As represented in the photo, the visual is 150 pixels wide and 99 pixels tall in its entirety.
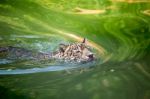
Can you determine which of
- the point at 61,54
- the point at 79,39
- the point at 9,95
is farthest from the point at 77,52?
the point at 9,95

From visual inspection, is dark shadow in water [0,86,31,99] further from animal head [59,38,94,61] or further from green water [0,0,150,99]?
animal head [59,38,94,61]

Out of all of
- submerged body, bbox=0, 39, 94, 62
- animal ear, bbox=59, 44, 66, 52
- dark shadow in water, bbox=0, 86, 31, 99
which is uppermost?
animal ear, bbox=59, 44, 66, 52

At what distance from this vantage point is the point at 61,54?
8.61 feet

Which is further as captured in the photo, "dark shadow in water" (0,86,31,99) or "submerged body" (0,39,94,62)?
"submerged body" (0,39,94,62)

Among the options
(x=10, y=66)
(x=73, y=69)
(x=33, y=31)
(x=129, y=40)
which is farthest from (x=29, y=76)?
(x=129, y=40)

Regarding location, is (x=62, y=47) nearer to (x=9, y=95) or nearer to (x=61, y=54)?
(x=61, y=54)

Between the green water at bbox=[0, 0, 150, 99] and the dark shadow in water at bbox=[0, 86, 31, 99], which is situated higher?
the green water at bbox=[0, 0, 150, 99]

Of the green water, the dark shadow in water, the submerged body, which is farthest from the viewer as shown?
the submerged body

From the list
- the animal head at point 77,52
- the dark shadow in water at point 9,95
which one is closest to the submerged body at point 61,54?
the animal head at point 77,52

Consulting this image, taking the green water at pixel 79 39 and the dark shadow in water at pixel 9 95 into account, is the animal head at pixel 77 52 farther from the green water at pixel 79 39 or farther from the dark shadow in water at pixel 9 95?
the dark shadow in water at pixel 9 95

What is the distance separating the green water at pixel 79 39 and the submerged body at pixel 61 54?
8cm

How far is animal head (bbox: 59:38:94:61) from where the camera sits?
2.61m

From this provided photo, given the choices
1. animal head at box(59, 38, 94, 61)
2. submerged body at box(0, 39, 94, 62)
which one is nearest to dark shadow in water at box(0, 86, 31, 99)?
submerged body at box(0, 39, 94, 62)

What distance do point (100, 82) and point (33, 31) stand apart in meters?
0.87
